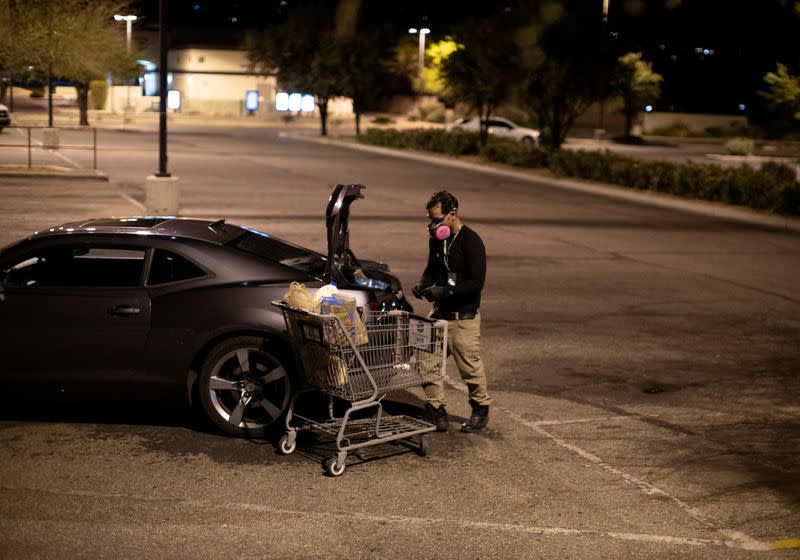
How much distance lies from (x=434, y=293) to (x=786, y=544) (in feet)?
9.72

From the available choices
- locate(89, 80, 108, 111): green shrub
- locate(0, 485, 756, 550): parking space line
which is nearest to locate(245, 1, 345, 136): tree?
locate(89, 80, 108, 111): green shrub

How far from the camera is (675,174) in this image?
32.7m

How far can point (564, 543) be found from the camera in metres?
6.44

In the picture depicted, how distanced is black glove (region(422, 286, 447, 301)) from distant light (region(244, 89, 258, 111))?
87.0 meters

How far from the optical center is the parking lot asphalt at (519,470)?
6434mm

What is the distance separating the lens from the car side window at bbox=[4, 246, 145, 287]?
836 cm

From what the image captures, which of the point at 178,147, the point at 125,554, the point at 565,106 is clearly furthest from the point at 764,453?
the point at 178,147

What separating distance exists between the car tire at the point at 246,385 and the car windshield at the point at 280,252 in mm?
798

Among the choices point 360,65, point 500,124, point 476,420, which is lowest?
point 476,420

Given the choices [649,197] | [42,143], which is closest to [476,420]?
[649,197]

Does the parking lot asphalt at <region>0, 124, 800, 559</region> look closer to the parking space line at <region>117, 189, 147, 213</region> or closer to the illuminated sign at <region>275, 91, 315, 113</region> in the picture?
the parking space line at <region>117, 189, 147, 213</region>

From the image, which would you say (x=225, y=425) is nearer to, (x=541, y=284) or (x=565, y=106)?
(x=541, y=284)

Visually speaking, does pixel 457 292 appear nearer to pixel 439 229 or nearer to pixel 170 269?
pixel 439 229

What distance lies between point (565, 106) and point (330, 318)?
39360 mm
